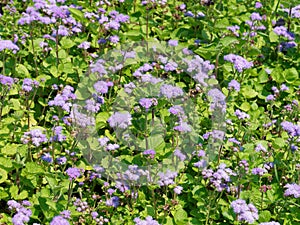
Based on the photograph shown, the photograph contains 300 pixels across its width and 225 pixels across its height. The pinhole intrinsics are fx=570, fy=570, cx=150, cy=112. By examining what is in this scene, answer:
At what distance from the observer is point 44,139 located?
13.5 ft

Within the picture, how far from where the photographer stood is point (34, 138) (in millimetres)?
4082

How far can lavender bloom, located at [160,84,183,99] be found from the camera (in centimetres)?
461

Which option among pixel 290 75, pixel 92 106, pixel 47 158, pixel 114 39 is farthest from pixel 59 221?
Answer: pixel 290 75

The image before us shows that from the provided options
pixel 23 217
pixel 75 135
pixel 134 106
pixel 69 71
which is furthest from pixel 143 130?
pixel 23 217

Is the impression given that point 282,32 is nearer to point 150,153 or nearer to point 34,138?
point 150,153

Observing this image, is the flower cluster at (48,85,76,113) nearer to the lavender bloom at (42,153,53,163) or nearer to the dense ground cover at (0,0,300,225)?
the dense ground cover at (0,0,300,225)

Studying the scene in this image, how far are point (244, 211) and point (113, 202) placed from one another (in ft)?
3.02

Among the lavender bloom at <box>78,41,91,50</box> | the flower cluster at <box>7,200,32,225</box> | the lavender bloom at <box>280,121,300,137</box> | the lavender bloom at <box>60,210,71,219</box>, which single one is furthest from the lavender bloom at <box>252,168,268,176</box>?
the lavender bloom at <box>78,41,91,50</box>

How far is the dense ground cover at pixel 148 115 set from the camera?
4.09 metres

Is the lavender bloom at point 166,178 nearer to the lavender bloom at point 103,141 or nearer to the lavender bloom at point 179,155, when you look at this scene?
the lavender bloom at point 179,155

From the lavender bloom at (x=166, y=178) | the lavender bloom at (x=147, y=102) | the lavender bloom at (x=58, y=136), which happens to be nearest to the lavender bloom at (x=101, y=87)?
the lavender bloom at (x=147, y=102)

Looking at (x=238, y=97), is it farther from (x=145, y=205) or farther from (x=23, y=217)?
(x=23, y=217)

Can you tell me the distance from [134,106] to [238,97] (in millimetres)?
1025

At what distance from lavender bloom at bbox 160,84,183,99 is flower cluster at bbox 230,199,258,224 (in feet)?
3.76
